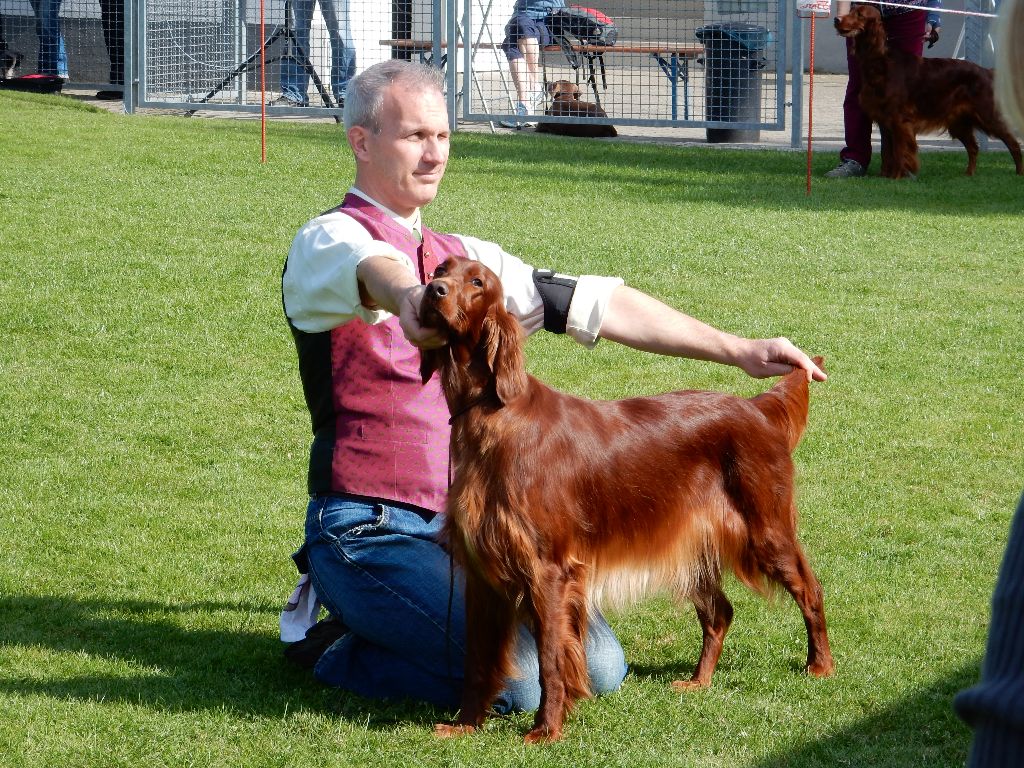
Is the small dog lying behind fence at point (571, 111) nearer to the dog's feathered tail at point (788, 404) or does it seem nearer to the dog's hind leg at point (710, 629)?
the dog's feathered tail at point (788, 404)

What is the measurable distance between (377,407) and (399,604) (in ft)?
1.57

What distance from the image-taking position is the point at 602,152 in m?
11.7

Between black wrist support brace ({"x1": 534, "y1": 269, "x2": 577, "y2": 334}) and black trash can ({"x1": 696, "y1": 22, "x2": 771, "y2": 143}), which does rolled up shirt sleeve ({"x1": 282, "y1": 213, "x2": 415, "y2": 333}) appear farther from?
black trash can ({"x1": 696, "y1": 22, "x2": 771, "y2": 143})

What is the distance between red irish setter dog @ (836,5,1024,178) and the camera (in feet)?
35.6

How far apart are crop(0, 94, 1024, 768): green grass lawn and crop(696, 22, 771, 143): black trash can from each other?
1502 millimetres

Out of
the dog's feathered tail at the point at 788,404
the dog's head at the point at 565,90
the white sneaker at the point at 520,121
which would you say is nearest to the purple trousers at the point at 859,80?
the dog's head at the point at 565,90

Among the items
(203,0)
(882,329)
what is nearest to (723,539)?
(882,329)

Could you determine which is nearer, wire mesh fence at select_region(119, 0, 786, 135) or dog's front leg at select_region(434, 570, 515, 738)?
dog's front leg at select_region(434, 570, 515, 738)

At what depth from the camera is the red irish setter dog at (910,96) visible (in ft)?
35.6

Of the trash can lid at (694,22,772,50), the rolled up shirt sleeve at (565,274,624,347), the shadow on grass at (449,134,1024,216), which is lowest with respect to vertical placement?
the rolled up shirt sleeve at (565,274,624,347)

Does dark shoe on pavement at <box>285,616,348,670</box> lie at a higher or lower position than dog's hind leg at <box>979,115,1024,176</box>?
lower

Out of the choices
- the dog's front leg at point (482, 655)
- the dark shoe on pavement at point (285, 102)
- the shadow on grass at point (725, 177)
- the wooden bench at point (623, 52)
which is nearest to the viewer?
the dog's front leg at point (482, 655)

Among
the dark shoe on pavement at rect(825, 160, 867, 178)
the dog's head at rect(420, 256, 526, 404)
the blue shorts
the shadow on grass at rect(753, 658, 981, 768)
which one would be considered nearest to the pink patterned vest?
the dog's head at rect(420, 256, 526, 404)

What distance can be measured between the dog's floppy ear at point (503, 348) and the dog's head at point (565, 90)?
34.5 ft
